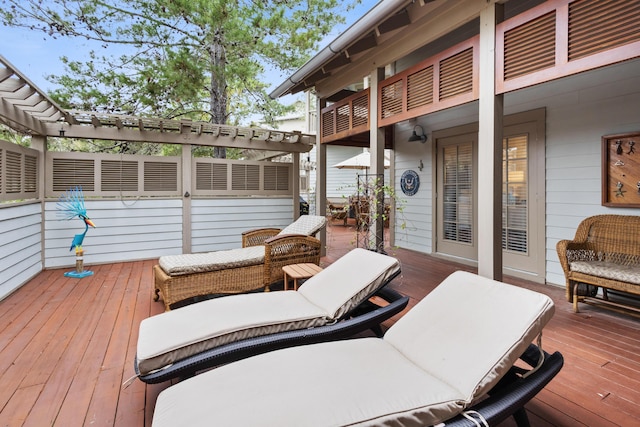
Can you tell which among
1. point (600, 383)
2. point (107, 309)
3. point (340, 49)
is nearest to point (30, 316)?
point (107, 309)

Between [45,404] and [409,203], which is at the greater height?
[409,203]

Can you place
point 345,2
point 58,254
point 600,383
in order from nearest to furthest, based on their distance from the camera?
1. point 600,383
2. point 58,254
3. point 345,2

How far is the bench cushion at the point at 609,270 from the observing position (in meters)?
3.04

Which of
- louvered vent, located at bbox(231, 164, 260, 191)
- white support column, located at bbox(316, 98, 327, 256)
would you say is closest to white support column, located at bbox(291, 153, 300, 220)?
louvered vent, located at bbox(231, 164, 260, 191)

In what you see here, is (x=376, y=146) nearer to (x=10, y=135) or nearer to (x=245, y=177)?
(x=245, y=177)

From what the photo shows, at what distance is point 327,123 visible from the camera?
6062mm

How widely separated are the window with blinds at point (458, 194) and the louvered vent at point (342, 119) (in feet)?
6.61

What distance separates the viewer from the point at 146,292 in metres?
4.28

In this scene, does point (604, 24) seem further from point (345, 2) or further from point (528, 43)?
point (345, 2)

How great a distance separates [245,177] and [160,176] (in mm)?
1639

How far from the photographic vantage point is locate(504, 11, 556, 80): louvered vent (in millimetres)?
2756

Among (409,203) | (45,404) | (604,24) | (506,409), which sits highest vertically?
(604,24)

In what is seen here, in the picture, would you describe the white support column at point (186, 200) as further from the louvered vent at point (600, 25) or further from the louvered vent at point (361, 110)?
the louvered vent at point (600, 25)

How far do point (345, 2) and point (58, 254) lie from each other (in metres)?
9.22
